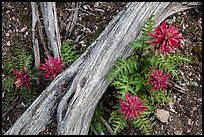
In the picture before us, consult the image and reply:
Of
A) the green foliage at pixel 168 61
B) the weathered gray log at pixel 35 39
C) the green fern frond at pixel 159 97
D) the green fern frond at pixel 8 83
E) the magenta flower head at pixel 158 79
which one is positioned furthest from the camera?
the weathered gray log at pixel 35 39

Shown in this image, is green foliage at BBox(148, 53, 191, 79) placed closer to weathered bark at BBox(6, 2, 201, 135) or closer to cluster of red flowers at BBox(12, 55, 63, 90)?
weathered bark at BBox(6, 2, 201, 135)

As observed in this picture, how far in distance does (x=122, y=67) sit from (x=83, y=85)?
0.41 metres

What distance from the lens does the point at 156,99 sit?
3748mm

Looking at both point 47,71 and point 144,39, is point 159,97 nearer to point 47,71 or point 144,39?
point 144,39

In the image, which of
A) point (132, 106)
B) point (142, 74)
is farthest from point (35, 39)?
point (132, 106)

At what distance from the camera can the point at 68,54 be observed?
3934mm

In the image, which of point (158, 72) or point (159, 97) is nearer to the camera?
point (158, 72)

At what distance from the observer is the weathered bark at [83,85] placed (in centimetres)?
352

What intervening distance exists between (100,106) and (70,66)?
1.73 feet

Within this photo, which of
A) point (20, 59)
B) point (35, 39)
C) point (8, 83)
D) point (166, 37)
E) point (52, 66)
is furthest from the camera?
point (35, 39)

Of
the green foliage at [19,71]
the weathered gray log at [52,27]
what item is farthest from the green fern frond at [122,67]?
the green foliage at [19,71]

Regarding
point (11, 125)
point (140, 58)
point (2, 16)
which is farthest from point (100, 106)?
point (2, 16)

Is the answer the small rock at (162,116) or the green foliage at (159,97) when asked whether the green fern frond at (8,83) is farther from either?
the small rock at (162,116)

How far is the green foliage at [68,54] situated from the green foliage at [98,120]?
558 millimetres
